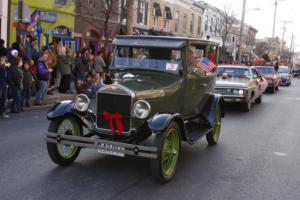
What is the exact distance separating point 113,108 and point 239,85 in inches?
337

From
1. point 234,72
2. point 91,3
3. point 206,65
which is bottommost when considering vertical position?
point 234,72

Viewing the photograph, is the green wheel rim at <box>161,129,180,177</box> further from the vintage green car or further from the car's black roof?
the car's black roof

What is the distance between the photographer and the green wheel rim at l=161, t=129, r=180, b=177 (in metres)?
5.98

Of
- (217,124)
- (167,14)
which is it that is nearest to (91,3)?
(167,14)

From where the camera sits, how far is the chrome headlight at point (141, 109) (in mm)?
5945

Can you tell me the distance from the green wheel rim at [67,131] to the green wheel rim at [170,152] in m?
1.52

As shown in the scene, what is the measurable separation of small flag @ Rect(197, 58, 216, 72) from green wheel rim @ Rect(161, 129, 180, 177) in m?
1.89

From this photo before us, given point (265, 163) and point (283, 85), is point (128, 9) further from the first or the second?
point (283, 85)

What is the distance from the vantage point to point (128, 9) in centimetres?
1858

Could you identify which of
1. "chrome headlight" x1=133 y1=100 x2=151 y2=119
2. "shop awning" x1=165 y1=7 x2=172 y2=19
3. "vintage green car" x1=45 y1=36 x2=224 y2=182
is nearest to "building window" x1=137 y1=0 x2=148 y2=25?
"shop awning" x1=165 y1=7 x2=172 y2=19

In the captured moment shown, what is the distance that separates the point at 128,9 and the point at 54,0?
4.39m

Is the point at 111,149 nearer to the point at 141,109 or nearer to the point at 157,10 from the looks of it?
the point at 141,109

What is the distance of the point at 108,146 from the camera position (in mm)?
5785

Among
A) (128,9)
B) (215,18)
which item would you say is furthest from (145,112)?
(215,18)
